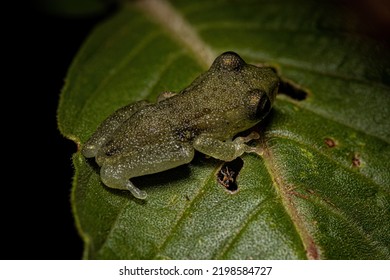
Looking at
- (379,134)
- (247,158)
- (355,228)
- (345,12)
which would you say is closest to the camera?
(355,228)

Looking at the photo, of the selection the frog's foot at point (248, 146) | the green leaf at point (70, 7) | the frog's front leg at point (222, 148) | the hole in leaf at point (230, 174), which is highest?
the green leaf at point (70, 7)

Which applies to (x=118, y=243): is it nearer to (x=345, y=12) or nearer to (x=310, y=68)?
(x=310, y=68)

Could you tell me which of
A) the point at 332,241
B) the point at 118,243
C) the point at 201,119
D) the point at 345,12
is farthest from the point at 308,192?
the point at 345,12

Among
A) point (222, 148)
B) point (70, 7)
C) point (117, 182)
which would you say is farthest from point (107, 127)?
point (70, 7)

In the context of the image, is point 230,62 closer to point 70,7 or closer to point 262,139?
point 262,139

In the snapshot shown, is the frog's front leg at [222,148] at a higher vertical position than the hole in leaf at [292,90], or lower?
lower

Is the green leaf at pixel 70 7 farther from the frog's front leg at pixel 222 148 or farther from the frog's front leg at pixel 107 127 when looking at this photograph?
the frog's front leg at pixel 222 148

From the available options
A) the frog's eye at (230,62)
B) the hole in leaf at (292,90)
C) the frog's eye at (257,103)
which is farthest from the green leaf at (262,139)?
the frog's eye at (230,62)
